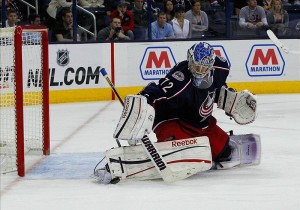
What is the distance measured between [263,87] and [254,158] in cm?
527

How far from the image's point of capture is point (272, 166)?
5598mm

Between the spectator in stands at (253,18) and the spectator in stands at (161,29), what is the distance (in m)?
0.93

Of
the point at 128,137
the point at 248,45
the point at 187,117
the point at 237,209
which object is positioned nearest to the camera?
the point at 237,209

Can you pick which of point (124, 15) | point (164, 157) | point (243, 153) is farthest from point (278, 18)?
point (164, 157)

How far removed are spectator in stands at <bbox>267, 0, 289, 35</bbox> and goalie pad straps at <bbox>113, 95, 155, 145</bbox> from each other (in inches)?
Answer: 242

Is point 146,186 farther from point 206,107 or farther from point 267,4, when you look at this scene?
point 267,4

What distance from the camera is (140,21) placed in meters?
10.5

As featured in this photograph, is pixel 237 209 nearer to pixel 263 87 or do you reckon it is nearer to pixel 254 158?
pixel 254 158

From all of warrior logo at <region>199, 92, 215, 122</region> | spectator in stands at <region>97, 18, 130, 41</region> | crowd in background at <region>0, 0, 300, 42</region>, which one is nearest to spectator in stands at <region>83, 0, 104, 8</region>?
crowd in background at <region>0, 0, 300, 42</region>

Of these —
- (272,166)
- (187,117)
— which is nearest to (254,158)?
(272,166)

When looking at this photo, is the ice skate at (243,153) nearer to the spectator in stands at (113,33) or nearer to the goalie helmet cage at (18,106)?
the goalie helmet cage at (18,106)

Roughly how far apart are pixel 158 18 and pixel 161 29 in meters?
0.14

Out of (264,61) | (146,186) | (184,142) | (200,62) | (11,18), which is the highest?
(200,62)

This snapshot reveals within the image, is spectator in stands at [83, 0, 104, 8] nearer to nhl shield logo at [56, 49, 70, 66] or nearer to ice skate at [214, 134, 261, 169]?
nhl shield logo at [56, 49, 70, 66]
